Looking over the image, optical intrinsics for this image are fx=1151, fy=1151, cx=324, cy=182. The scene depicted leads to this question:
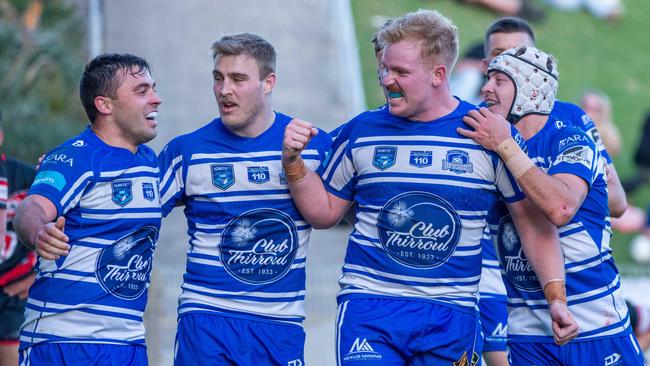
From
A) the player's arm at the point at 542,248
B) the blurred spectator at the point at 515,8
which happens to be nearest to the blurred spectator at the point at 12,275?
the player's arm at the point at 542,248

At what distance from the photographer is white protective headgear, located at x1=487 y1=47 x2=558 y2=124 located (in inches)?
236

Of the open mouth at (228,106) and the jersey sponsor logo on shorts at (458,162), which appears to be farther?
the open mouth at (228,106)

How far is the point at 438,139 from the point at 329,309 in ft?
26.2

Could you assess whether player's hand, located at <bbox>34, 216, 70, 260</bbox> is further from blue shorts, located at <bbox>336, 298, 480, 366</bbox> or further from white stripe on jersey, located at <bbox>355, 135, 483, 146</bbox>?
white stripe on jersey, located at <bbox>355, 135, 483, 146</bbox>

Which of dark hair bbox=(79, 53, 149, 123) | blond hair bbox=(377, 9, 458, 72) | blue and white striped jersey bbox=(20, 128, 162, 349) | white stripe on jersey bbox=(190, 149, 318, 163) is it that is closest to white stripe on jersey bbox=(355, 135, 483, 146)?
blond hair bbox=(377, 9, 458, 72)

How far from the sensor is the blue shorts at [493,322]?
736cm

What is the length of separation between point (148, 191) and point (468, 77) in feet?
40.5

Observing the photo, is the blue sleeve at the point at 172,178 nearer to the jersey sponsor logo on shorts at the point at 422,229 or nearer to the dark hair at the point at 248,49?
the dark hair at the point at 248,49

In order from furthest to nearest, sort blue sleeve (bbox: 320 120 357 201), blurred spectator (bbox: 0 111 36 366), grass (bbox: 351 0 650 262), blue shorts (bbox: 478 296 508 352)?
grass (bbox: 351 0 650 262) < blurred spectator (bbox: 0 111 36 366) < blue shorts (bbox: 478 296 508 352) < blue sleeve (bbox: 320 120 357 201)

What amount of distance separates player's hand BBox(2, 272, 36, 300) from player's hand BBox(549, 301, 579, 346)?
3995mm

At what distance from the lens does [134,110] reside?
19.9 feet

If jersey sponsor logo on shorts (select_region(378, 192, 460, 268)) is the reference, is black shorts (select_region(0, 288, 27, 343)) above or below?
below

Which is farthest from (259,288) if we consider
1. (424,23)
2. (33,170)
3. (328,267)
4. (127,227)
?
(328,267)

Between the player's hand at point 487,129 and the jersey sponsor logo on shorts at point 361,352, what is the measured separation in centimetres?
113
